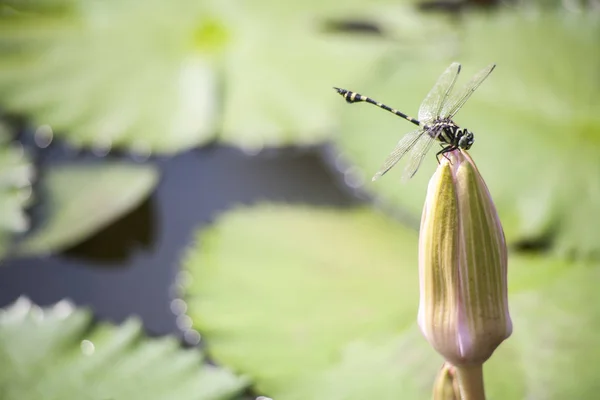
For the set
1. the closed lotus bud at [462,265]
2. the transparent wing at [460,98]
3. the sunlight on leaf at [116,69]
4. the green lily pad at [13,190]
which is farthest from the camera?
the sunlight on leaf at [116,69]

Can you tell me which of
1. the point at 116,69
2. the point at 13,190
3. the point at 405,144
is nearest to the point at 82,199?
the point at 13,190

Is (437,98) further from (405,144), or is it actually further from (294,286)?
(294,286)

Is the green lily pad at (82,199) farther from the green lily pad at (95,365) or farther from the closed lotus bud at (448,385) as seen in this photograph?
the closed lotus bud at (448,385)

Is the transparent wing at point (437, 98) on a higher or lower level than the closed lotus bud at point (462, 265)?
higher

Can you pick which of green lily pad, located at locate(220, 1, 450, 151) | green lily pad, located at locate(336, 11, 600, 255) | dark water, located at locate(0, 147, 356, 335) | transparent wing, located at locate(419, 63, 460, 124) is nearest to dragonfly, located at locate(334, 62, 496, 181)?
transparent wing, located at locate(419, 63, 460, 124)

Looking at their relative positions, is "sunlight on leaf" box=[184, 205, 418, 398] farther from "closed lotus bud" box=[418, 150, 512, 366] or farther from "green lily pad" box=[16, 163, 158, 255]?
"closed lotus bud" box=[418, 150, 512, 366]

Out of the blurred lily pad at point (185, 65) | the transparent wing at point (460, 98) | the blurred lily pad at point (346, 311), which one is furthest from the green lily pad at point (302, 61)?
the transparent wing at point (460, 98)
